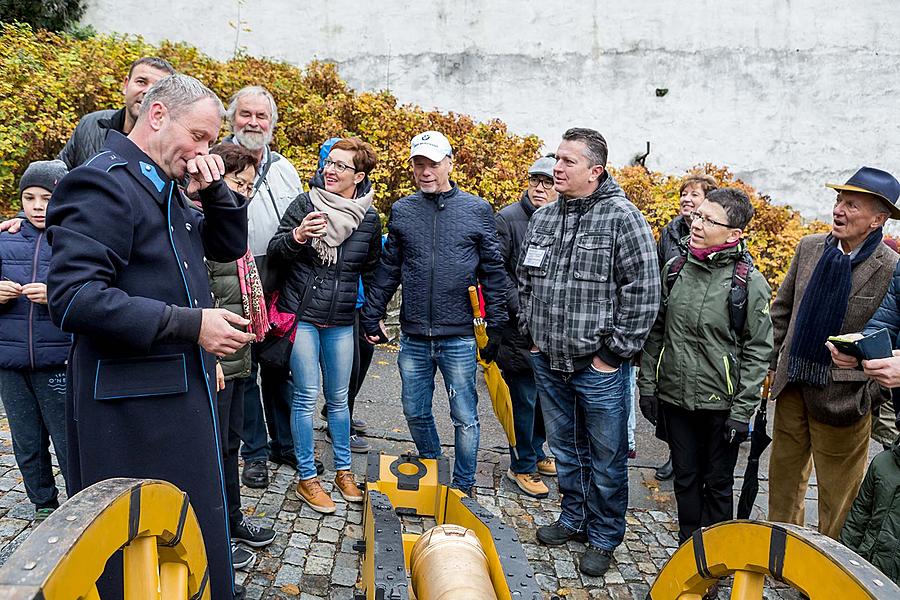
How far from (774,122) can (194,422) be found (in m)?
11.5

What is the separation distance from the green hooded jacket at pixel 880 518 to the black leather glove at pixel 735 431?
69 cm

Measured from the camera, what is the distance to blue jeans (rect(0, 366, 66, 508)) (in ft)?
11.8

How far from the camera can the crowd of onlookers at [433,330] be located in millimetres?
2342

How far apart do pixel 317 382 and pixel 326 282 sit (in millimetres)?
619

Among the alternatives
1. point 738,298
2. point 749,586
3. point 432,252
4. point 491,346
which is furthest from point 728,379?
point 749,586

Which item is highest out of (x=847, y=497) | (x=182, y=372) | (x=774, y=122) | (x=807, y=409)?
(x=774, y=122)

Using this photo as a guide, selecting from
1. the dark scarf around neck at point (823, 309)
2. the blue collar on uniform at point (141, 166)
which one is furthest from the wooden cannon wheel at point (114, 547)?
the dark scarf around neck at point (823, 309)

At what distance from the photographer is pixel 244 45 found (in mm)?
11062

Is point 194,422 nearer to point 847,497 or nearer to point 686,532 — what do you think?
point 686,532

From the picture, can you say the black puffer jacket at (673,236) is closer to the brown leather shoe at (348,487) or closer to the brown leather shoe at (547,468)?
the brown leather shoe at (547,468)

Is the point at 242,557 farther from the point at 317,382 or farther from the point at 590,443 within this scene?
the point at 590,443

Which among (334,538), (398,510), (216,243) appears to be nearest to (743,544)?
(216,243)

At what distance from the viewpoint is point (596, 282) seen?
3760mm

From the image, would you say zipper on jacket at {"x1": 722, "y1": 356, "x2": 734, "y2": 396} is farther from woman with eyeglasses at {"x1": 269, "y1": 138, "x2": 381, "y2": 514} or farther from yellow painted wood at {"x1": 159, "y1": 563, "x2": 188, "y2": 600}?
yellow painted wood at {"x1": 159, "y1": 563, "x2": 188, "y2": 600}
